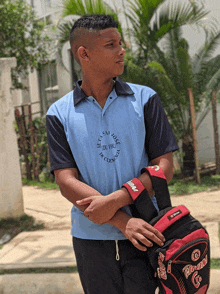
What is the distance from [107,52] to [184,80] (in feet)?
21.2

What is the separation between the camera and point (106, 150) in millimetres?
1621

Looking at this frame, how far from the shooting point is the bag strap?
1556 millimetres

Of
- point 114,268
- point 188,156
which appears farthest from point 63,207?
point 114,268

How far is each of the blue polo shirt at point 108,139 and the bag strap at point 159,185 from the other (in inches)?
3.7

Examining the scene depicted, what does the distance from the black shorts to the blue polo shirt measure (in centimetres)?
5

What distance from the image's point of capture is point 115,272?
1643 millimetres

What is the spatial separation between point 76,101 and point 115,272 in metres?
0.71

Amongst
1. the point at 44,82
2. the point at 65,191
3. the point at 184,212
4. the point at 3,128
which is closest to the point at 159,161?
the point at 184,212

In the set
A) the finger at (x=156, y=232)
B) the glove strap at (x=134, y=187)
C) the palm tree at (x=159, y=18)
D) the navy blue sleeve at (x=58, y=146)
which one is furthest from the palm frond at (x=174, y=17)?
the finger at (x=156, y=232)

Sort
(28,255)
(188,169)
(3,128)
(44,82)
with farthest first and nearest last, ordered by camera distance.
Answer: (44,82), (188,169), (3,128), (28,255)

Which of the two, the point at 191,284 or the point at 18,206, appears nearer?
the point at 191,284

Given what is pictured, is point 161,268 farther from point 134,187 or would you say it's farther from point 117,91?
point 117,91

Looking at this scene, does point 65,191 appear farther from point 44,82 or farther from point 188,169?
point 44,82

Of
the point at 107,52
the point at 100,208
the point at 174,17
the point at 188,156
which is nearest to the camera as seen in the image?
the point at 100,208
